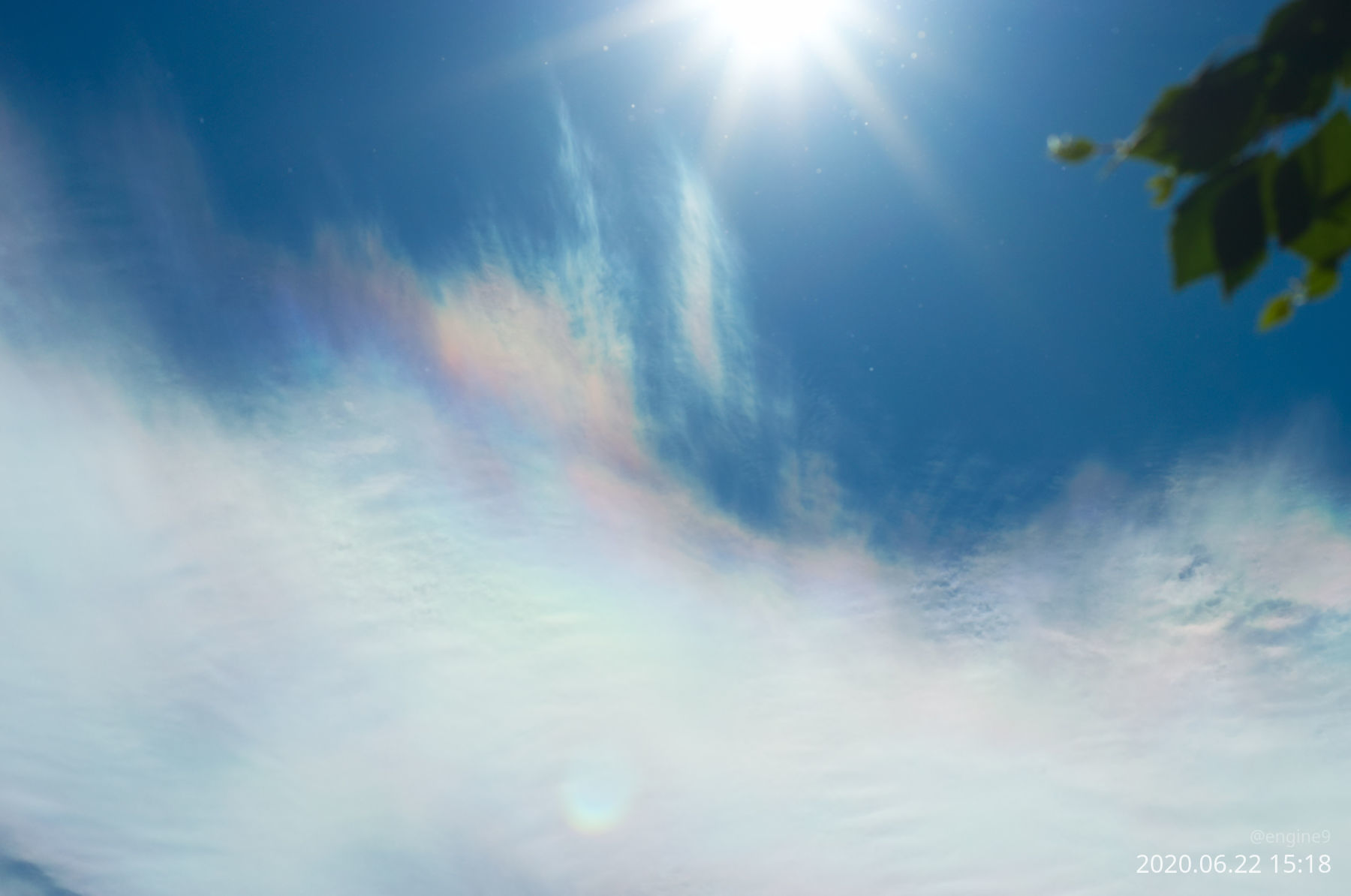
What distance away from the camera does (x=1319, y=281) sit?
473cm

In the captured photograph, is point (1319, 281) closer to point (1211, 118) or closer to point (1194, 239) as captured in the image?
point (1194, 239)

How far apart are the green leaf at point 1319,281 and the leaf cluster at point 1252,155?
0.05 feet

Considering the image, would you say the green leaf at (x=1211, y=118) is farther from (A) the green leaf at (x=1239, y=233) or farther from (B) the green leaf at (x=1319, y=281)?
(B) the green leaf at (x=1319, y=281)

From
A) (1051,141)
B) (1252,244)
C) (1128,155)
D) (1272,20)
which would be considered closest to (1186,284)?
(1252,244)

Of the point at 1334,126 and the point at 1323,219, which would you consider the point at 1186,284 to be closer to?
the point at 1323,219

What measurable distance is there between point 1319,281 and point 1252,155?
2.78 ft

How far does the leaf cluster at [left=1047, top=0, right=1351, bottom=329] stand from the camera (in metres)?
4.55

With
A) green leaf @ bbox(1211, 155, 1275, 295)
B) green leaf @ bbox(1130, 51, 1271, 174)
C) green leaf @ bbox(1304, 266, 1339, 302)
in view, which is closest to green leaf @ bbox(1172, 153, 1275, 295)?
green leaf @ bbox(1211, 155, 1275, 295)

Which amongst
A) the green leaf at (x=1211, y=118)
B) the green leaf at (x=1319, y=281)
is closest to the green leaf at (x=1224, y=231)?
the green leaf at (x=1211, y=118)

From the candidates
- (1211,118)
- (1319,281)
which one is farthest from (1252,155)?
(1319,281)

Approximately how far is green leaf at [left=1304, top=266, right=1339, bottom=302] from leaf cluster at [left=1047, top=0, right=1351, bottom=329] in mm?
14

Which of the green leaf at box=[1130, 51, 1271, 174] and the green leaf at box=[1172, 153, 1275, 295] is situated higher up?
the green leaf at box=[1130, 51, 1271, 174]

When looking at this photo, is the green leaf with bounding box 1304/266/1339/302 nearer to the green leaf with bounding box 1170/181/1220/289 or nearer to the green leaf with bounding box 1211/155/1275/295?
the green leaf with bounding box 1211/155/1275/295

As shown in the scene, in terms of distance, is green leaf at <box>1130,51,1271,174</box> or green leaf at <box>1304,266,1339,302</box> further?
green leaf at <box>1304,266,1339,302</box>
